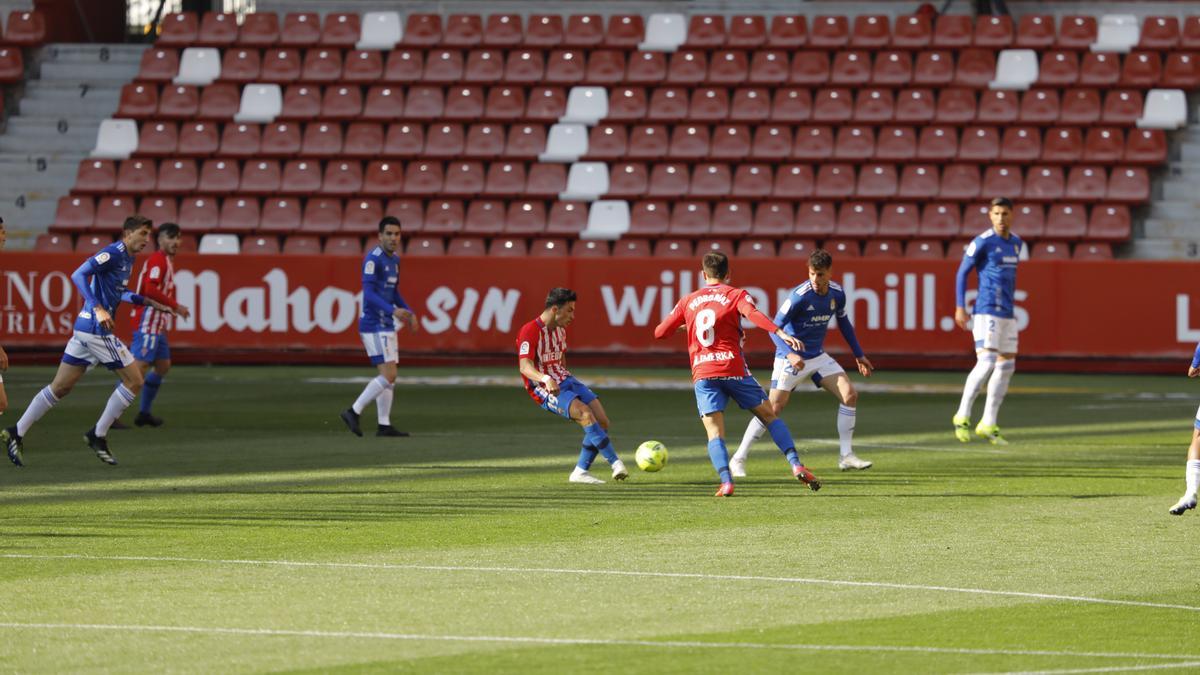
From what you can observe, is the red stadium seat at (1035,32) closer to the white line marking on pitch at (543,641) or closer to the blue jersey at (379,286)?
the blue jersey at (379,286)

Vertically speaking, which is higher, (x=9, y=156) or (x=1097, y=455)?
(x=9, y=156)

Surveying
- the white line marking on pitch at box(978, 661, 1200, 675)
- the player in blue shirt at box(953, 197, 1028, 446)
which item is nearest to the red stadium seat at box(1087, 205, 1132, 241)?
the player in blue shirt at box(953, 197, 1028, 446)

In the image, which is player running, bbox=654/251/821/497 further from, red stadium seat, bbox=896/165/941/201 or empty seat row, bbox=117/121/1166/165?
empty seat row, bbox=117/121/1166/165

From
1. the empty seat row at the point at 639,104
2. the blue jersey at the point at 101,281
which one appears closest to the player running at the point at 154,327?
the blue jersey at the point at 101,281

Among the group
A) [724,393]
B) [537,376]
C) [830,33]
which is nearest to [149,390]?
[537,376]

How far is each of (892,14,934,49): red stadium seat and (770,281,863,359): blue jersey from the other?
16.6 meters

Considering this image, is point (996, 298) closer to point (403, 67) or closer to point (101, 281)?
point (101, 281)

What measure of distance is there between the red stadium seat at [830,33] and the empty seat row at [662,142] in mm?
1746

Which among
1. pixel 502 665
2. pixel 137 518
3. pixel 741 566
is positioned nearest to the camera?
pixel 502 665

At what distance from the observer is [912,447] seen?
649 inches

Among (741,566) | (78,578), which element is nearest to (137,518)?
(78,578)

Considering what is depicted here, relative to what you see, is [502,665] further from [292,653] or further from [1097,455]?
[1097,455]

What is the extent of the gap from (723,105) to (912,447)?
1430 centimetres

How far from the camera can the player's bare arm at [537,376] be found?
13.4m
